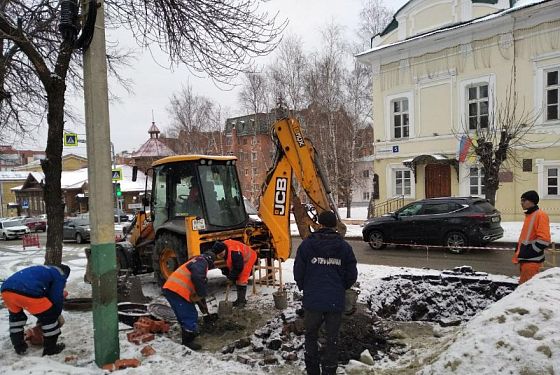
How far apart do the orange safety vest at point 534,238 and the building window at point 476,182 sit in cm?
1450

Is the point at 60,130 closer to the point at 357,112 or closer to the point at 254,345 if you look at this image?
the point at 254,345

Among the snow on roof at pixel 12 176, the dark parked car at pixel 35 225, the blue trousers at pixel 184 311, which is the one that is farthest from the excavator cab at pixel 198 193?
the snow on roof at pixel 12 176

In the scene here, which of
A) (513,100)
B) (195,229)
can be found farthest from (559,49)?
(195,229)

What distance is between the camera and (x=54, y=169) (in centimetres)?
781

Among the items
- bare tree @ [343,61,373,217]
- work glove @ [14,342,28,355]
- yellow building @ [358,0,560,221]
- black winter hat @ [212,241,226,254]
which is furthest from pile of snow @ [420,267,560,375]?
bare tree @ [343,61,373,217]

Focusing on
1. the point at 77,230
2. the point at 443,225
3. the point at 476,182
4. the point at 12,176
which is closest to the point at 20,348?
the point at 443,225

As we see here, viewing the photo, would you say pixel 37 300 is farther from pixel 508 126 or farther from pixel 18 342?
pixel 508 126

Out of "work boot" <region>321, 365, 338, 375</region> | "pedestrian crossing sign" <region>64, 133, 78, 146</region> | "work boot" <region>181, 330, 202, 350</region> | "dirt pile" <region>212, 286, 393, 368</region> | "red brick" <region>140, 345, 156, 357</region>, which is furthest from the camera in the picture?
"pedestrian crossing sign" <region>64, 133, 78, 146</region>

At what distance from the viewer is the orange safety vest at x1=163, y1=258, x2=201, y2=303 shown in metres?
5.68

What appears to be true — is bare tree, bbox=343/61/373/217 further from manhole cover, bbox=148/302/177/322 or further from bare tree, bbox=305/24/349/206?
manhole cover, bbox=148/302/177/322

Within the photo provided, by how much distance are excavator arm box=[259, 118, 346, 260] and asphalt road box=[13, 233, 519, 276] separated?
14.9ft

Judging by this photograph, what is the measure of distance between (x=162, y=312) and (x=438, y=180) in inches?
691

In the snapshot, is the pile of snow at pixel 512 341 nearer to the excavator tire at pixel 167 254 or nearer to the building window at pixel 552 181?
the excavator tire at pixel 167 254

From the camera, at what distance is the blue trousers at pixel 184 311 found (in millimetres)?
5609
